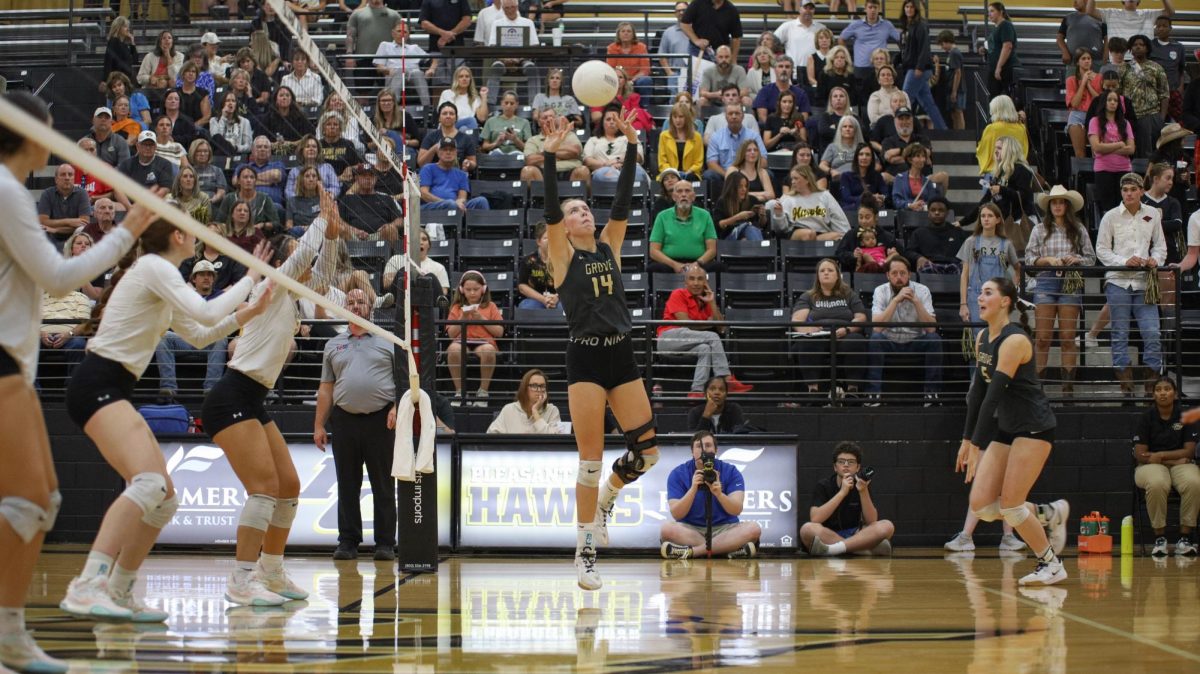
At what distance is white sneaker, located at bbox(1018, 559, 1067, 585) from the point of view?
9.69 metres

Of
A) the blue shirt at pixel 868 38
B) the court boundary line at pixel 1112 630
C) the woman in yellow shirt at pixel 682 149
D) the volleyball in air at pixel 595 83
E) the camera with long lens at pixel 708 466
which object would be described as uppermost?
the blue shirt at pixel 868 38

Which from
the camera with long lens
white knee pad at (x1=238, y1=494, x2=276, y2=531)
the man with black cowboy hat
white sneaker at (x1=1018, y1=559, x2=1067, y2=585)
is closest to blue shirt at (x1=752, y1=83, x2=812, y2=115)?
the camera with long lens

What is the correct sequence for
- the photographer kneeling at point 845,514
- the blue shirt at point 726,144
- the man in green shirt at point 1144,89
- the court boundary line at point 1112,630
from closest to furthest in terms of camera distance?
the court boundary line at point 1112,630 → the photographer kneeling at point 845,514 → the blue shirt at point 726,144 → the man in green shirt at point 1144,89

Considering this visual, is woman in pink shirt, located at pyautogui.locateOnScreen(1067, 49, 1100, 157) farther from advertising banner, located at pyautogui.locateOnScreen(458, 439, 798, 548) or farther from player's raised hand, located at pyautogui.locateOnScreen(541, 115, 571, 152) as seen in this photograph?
player's raised hand, located at pyautogui.locateOnScreen(541, 115, 571, 152)

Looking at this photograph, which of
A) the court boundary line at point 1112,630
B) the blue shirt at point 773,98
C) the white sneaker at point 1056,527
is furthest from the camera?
the blue shirt at point 773,98

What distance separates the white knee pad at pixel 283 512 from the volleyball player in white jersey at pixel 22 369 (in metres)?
2.88

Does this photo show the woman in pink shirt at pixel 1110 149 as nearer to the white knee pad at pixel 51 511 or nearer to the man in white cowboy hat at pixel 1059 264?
the man in white cowboy hat at pixel 1059 264

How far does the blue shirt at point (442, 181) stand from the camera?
1606 centimetres

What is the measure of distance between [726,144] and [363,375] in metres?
6.95

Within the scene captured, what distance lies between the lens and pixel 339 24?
66.1ft

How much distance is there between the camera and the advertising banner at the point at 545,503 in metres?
12.2

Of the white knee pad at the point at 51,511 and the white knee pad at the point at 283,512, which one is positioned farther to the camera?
the white knee pad at the point at 283,512

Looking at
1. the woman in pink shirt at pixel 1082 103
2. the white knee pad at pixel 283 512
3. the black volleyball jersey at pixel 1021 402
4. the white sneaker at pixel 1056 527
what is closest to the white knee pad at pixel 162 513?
the white knee pad at pixel 283 512

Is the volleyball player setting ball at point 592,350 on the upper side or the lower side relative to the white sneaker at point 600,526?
upper
